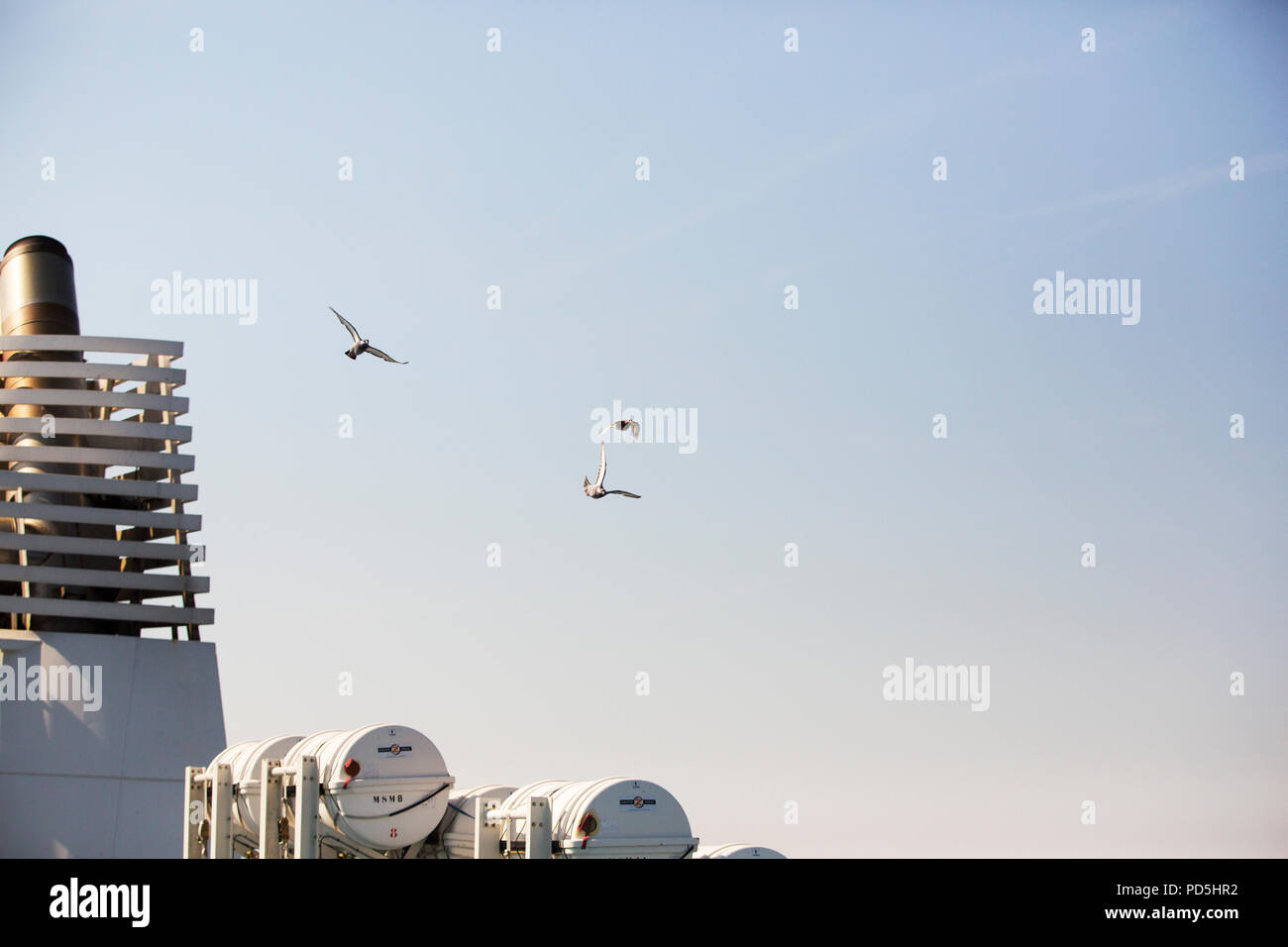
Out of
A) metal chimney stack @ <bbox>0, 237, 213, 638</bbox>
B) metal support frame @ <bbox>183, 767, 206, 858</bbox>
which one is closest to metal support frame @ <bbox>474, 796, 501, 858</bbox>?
metal support frame @ <bbox>183, 767, 206, 858</bbox>

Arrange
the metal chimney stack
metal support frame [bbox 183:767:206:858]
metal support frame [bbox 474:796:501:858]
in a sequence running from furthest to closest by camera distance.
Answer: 1. the metal chimney stack
2. metal support frame [bbox 183:767:206:858]
3. metal support frame [bbox 474:796:501:858]

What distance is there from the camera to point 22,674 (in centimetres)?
4694

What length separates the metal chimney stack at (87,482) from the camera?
1918 inches

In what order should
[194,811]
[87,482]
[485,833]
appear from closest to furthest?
1. [485,833]
2. [194,811]
3. [87,482]

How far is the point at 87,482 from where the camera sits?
4950cm

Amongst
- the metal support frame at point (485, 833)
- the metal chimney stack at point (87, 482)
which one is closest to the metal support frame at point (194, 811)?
the metal support frame at point (485, 833)

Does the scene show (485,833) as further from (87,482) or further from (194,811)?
(87,482)

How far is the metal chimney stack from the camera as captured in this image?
160ft

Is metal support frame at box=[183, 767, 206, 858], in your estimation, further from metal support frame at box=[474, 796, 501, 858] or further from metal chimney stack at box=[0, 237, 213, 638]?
metal chimney stack at box=[0, 237, 213, 638]

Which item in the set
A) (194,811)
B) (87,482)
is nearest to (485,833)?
(194,811)

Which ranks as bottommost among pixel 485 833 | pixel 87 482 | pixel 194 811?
pixel 194 811

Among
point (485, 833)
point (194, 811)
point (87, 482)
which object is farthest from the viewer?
point (87, 482)
